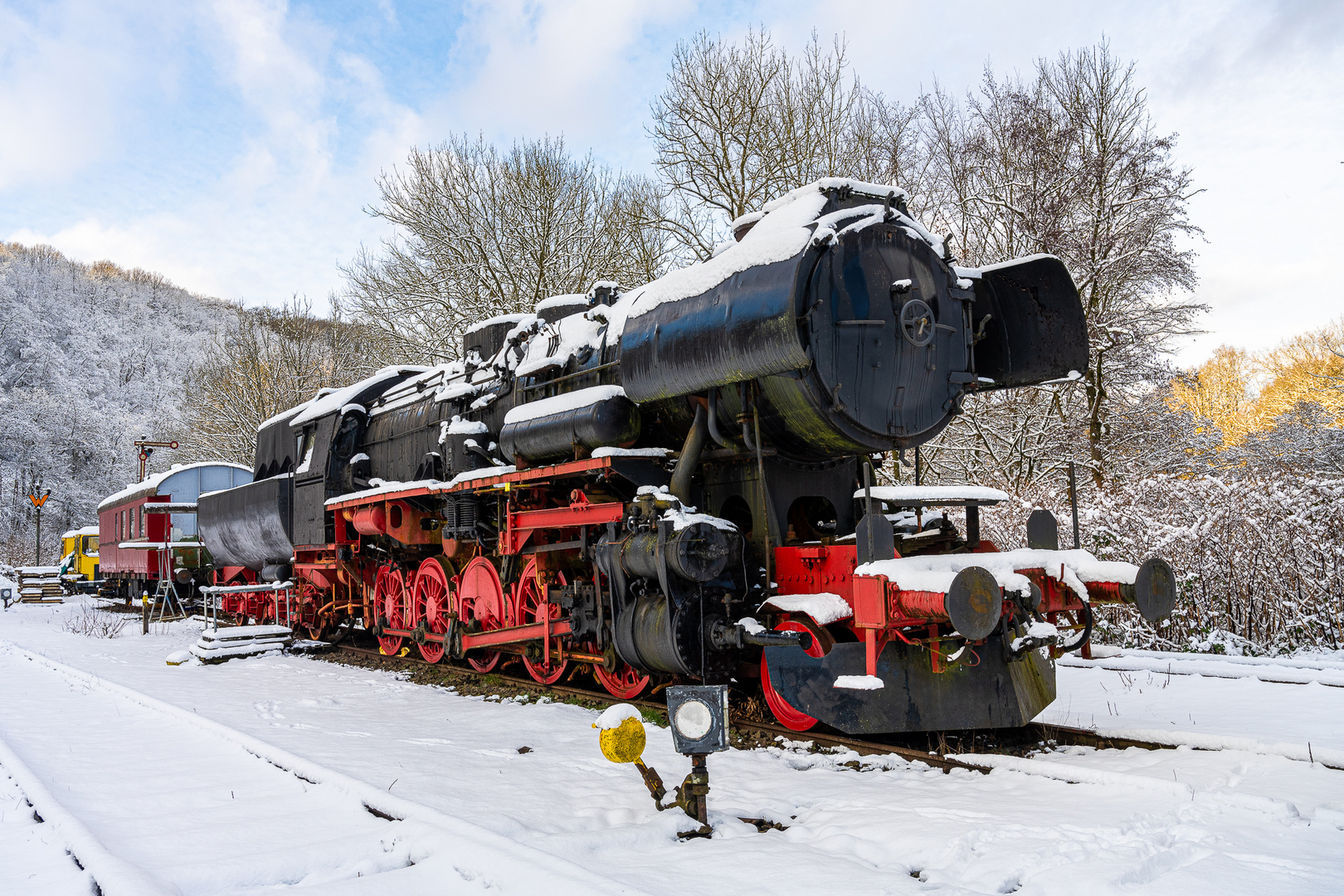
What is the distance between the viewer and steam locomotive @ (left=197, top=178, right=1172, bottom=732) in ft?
16.5

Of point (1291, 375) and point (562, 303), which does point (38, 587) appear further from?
point (1291, 375)

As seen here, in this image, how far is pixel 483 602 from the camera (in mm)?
8523

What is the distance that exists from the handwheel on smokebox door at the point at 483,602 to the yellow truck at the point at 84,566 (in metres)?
25.2

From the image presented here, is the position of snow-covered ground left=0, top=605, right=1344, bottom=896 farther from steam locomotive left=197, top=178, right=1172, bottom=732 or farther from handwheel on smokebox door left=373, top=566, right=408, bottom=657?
handwheel on smokebox door left=373, top=566, right=408, bottom=657

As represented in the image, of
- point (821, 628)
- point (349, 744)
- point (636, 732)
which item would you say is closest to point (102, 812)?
point (349, 744)

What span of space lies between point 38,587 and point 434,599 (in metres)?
27.0

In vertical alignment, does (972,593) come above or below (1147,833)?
above

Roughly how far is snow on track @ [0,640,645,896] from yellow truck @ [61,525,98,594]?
2735 cm

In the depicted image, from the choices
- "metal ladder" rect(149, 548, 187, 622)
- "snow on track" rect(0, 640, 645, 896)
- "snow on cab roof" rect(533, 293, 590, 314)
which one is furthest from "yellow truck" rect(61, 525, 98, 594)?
"snow on track" rect(0, 640, 645, 896)

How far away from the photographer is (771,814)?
13.0 feet

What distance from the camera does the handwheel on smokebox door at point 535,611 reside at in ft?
24.8

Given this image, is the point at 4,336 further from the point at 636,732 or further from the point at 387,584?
the point at 636,732

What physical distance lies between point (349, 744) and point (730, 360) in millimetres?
3475

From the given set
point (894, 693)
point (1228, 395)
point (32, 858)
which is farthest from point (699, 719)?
point (1228, 395)
